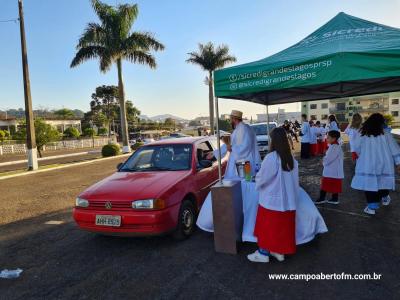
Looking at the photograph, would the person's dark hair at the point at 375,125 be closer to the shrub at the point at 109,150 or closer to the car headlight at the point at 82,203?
the car headlight at the point at 82,203

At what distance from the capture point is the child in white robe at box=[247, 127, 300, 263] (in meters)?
3.60

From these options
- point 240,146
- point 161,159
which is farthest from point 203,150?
point 240,146

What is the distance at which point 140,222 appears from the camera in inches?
167

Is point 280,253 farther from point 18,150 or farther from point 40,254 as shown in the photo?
point 18,150

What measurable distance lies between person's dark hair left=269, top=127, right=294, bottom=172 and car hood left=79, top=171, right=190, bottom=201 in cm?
172

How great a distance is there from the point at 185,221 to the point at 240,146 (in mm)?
1536

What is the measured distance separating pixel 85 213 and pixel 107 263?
829 millimetres

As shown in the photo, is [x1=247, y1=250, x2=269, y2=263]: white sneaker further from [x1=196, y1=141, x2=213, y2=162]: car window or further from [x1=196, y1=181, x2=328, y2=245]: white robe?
[x1=196, y1=141, x2=213, y2=162]: car window

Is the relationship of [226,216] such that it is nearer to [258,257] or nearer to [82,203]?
[258,257]

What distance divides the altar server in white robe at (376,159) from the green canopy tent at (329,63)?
115 cm

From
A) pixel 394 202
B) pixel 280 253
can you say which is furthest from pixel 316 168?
pixel 280 253

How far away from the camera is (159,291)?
3357 mm

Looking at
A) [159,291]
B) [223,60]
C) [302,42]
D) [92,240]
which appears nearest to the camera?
[159,291]

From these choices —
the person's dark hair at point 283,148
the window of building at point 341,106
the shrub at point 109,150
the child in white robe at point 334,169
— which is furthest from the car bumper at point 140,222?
the window of building at point 341,106
